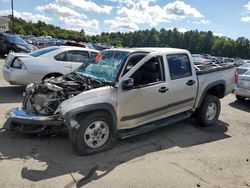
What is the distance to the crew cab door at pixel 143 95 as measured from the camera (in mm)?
5828

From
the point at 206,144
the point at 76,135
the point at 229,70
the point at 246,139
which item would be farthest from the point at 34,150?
the point at 229,70

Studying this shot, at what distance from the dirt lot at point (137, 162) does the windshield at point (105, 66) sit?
1281 mm

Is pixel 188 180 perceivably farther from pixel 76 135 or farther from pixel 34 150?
pixel 34 150

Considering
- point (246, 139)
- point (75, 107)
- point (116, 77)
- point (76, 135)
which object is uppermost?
point (116, 77)

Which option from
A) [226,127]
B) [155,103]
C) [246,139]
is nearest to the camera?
[155,103]

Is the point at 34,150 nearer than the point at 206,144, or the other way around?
the point at 34,150

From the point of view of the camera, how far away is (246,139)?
7.15 metres

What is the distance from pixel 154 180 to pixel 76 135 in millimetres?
1430

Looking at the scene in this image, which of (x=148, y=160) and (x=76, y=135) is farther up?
(x=76, y=135)

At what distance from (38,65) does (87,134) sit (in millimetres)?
4632

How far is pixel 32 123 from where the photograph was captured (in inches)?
223

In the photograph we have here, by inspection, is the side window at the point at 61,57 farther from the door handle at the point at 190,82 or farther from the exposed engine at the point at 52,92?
the door handle at the point at 190,82

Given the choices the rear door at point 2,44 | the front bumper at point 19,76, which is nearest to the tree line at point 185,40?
the rear door at point 2,44

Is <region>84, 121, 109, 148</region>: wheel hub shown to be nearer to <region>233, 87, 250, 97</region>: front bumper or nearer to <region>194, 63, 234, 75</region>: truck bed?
<region>194, 63, 234, 75</region>: truck bed
